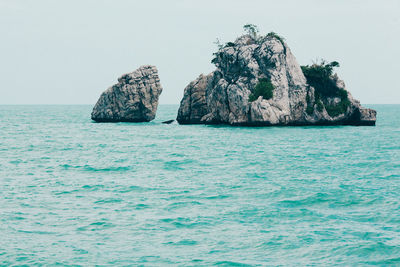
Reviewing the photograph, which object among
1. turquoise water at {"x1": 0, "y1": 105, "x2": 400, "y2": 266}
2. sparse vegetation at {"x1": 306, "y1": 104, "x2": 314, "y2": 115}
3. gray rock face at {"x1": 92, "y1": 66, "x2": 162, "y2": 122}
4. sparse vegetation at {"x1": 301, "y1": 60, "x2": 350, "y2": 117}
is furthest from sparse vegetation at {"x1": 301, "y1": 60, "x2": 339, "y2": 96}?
turquoise water at {"x1": 0, "y1": 105, "x2": 400, "y2": 266}

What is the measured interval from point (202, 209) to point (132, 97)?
8354 cm

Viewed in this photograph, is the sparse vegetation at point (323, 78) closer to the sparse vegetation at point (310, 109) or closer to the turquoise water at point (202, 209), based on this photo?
the sparse vegetation at point (310, 109)

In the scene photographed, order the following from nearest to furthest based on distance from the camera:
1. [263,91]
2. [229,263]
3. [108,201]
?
1. [229,263]
2. [108,201]
3. [263,91]

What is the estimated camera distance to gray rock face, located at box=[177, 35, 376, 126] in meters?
83.9

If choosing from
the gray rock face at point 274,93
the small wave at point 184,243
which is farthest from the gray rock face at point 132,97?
the small wave at point 184,243

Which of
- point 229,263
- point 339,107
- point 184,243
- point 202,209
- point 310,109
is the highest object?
point 339,107

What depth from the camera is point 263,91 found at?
84375 mm

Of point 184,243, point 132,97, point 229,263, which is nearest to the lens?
point 229,263

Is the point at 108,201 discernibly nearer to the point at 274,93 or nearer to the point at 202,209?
the point at 202,209

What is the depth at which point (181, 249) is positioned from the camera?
17.7 meters

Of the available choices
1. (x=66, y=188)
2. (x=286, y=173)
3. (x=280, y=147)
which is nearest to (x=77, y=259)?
(x=66, y=188)

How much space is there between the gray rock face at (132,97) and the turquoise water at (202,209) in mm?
59392

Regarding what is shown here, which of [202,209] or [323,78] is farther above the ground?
[323,78]

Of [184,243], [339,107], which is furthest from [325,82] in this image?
[184,243]
